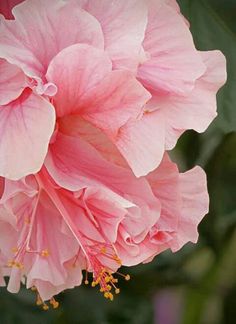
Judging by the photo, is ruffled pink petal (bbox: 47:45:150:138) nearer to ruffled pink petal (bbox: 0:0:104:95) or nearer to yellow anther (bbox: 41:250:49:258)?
ruffled pink petal (bbox: 0:0:104:95)

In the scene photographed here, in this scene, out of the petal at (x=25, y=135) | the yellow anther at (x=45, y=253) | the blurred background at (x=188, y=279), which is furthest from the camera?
the blurred background at (x=188, y=279)

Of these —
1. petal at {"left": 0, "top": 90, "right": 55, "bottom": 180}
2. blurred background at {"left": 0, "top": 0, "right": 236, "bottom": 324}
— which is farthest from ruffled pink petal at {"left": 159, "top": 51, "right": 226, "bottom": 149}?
blurred background at {"left": 0, "top": 0, "right": 236, "bottom": 324}

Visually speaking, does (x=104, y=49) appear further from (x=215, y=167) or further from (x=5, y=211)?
(x=215, y=167)

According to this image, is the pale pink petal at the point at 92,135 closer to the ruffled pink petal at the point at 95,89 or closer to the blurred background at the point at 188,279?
the ruffled pink petal at the point at 95,89

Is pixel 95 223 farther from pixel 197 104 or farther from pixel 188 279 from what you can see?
pixel 188 279

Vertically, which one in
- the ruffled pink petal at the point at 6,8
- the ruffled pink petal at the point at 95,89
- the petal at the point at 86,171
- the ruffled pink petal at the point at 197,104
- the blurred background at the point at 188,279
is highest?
the ruffled pink petal at the point at 6,8

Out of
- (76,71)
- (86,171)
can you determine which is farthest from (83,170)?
(76,71)

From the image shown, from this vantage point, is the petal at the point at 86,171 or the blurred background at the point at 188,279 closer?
the petal at the point at 86,171

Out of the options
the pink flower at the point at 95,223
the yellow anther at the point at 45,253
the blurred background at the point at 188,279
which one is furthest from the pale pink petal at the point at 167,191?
the blurred background at the point at 188,279
